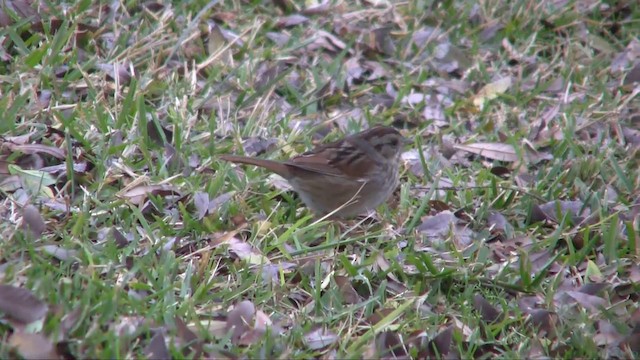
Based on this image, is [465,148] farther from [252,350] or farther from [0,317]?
[0,317]

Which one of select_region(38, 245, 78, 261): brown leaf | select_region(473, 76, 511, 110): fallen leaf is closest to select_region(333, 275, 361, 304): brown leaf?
select_region(38, 245, 78, 261): brown leaf

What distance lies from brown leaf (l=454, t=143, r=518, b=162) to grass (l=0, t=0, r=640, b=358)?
2 cm

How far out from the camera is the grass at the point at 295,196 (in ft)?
14.6

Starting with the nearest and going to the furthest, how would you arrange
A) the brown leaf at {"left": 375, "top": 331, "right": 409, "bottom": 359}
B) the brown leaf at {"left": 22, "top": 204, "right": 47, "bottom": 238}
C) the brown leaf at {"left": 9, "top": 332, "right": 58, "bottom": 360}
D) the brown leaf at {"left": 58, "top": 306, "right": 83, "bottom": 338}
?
the brown leaf at {"left": 9, "top": 332, "right": 58, "bottom": 360} → the brown leaf at {"left": 58, "top": 306, "right": 83, "bottom": 338} → the brown leaf at {"left": 375, "top": 331, "right": 409, "bottom": 359} → the brown leaf at {"left": 22, "top": 204, "right": 47, "bottom": 238}

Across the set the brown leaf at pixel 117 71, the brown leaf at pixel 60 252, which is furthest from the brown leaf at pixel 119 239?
the brown leaf at pixel 117 71

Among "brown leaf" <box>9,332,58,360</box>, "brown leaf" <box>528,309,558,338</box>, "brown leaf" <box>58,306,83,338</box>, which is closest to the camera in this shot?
"brown leaf" <box>9,332,58,360</box>

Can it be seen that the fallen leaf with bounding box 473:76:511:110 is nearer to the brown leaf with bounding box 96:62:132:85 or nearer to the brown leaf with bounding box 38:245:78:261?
the brown leaf with bounding box 96:62:132:85

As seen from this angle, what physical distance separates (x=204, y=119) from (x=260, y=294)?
1.91 meters

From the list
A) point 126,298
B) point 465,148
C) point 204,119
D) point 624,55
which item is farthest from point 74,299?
point 624,55

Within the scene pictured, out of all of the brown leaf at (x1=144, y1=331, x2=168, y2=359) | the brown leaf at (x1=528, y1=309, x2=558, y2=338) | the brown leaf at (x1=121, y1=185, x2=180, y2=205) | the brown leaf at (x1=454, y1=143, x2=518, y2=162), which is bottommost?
the brown leaf at (x1=454, y1=143, x2=518, y2=162)

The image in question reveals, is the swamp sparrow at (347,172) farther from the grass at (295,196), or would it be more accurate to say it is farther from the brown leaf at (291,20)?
the brown leaf at (291,20)

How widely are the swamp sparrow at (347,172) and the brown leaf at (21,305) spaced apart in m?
1.79

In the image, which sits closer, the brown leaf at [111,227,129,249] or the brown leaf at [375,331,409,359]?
the brown leaf at [375,331,409,359]

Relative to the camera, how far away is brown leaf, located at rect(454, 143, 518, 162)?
6.54 m
